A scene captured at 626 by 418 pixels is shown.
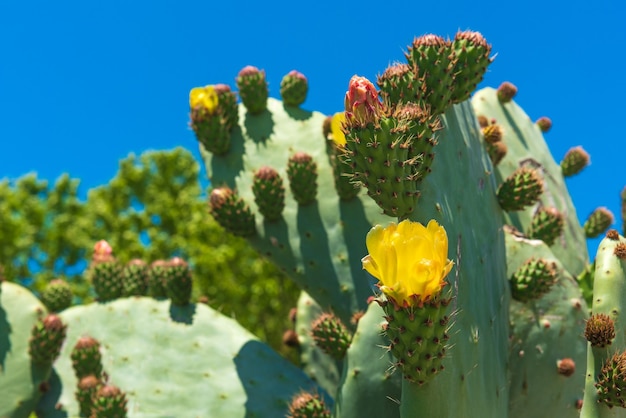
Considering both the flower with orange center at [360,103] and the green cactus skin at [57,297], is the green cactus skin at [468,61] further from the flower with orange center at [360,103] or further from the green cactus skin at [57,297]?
the green cactus skin at [57,297]

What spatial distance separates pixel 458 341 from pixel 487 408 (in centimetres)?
35

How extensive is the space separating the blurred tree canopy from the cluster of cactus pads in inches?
383

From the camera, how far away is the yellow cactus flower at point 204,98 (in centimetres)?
390

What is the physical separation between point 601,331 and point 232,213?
5.46 ft

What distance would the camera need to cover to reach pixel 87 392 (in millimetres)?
3467

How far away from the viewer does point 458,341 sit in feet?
7.62

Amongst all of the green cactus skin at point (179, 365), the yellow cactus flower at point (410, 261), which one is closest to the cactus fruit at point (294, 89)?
the green cactus skin at point (179, 365)

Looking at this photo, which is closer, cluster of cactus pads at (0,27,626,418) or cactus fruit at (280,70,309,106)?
cluster of cactus pads at (0,27,626,418)

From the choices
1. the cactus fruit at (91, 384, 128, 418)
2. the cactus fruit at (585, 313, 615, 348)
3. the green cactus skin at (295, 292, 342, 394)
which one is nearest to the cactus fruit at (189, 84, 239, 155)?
the green cactus skin at (295, 292, 342, 394)

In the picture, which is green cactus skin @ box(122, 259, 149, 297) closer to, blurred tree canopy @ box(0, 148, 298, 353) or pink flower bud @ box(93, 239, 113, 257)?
pink flower bud @ box(93, 239, 113, 257)

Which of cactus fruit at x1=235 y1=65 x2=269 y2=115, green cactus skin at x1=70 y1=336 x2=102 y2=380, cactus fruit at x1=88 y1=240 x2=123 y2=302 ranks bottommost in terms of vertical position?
green cactus skin at x1=70 y1=336 x2=102 y2=380

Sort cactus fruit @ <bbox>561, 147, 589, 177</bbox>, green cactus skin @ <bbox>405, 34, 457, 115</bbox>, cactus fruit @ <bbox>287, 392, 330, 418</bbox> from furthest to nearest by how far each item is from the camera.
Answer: cactus fruit @ <bbox>561, 147, 589, 177</bbox> → cactus fruit @ <bbox>287, 392, 330, 418</bbox> → green cactus skin @ <bbox>405, 34, 457, 115</bbox>

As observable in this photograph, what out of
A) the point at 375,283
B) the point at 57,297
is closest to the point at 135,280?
the point at 57,297

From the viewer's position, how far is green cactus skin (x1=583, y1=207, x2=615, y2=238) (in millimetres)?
4703
